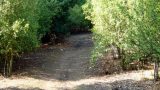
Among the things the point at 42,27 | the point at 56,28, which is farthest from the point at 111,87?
the point at 56,28

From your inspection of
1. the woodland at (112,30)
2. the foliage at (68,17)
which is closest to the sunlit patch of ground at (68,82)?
the woodland at (112,30)

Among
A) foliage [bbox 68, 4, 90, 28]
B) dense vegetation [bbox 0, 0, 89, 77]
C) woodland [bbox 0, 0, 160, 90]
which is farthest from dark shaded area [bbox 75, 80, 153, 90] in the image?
foliage [bbox 68, 4, 90, 28]

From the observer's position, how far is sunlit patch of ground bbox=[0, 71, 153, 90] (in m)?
23.6

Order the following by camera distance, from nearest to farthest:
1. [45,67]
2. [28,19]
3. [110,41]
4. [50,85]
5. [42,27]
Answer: [50,85], [110,41], [28,19], [45,67], [42,27]

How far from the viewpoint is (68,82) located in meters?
25.4

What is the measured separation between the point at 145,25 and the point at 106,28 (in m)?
8.74

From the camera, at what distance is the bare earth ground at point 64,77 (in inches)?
904

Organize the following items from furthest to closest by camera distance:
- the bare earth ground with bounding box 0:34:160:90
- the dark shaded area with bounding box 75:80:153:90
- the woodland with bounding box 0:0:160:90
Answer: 1. the bare earth ground with bounding box 0:34:160:90
2. the dark shaded area with bounding box 75:80:153:90
3. the woodland with bounding box 0:0:160:90

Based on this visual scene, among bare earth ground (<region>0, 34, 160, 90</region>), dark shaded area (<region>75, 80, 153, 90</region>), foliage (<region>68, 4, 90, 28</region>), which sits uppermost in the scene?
foliage (<region>68, 4, 90, 28</region>)

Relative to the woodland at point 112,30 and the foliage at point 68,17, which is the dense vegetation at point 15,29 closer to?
the woodland at point 112,30

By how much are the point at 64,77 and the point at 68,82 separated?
2270 millimetres

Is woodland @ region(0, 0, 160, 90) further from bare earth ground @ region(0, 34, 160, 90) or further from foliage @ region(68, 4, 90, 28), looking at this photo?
foliage @ region(68, 4, 90, 28)

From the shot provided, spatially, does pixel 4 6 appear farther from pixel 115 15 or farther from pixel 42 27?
pixel 42 27

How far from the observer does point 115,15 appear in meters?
25.3
